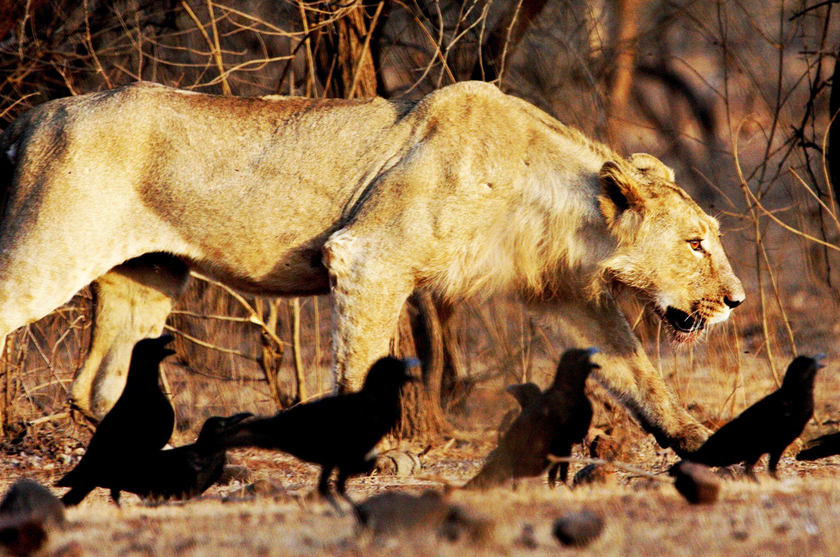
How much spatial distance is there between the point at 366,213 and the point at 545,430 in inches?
70.3

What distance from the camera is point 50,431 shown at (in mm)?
8414

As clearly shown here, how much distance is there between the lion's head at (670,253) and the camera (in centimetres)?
573

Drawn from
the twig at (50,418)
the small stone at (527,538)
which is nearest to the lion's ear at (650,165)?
the small stone at (527,538)

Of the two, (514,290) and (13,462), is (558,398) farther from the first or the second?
(13,462)

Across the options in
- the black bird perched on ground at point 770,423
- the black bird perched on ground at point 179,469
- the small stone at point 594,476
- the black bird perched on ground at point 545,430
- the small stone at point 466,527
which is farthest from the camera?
the small stone at point 594,476

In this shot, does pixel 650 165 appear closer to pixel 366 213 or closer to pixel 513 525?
pixel 366 213

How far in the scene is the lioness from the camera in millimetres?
5594

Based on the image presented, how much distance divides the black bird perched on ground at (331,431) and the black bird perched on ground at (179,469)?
366 millimetres

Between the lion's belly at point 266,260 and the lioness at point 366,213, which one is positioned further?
the lion's belly at point 266,260

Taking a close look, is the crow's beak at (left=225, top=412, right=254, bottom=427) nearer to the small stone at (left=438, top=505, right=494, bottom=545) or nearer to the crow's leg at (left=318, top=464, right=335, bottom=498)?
the crow's leg at (left=318, top=464, right=335, bottom=498)

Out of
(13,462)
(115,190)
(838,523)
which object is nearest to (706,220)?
(838,523)

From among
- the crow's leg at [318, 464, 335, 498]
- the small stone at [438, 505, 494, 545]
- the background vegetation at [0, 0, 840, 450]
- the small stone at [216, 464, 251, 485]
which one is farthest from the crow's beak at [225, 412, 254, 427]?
the background vegetation at [0, 0, 840, 450]

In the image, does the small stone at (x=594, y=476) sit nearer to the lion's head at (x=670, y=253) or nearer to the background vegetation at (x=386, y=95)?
the lion's head at (x=670, y=253)

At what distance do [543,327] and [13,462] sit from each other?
13.2ft
